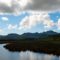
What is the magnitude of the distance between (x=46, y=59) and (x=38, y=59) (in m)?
2.20

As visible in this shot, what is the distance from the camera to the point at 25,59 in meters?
54.1

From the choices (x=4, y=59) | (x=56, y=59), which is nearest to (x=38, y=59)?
(x=56, y=59)

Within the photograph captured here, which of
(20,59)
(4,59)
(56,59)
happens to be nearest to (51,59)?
(56,59)

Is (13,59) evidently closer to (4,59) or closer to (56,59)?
(4,59)

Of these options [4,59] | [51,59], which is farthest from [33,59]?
[4,59]

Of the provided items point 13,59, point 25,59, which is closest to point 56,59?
point 25,59

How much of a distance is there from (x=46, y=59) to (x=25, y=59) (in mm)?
5813

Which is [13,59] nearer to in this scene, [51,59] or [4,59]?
[4,59]

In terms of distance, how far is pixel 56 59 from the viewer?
52.3 metres

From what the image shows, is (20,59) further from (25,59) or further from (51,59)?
(51,59)

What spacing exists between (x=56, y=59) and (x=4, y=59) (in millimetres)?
14685

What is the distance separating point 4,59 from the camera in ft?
181

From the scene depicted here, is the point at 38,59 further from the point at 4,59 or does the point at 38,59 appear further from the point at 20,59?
the point at 4,59

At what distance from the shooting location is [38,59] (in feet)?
176
